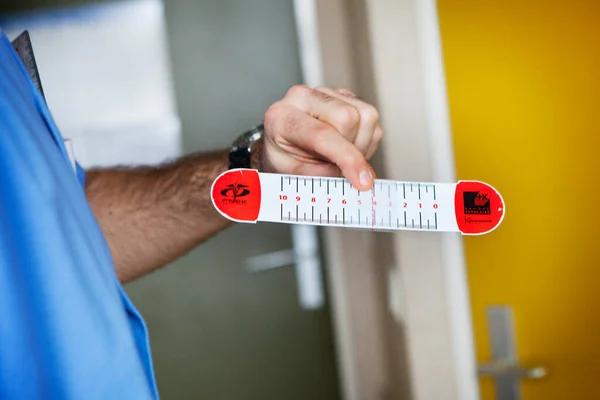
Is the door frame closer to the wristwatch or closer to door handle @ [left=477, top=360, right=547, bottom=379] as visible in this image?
door handle @ [left=477, top=360, right=547, bottom=379]

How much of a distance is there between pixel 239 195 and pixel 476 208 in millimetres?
254

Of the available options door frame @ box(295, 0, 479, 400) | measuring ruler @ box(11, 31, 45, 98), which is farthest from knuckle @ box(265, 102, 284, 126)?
door frame @ box(295, 0, 479, 400)

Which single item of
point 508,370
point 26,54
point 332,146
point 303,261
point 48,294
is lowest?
point 508,370

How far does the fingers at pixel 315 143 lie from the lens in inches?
20.9

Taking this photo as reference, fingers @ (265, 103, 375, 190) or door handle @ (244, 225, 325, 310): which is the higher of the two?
fingers @ (265, 103, 375, 190)

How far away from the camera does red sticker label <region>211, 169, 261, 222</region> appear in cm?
55

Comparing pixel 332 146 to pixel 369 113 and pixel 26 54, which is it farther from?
pixel 26 54

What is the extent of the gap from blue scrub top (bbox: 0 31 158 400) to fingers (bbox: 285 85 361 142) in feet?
0.95

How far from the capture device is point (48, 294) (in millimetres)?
504

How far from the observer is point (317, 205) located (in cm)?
54

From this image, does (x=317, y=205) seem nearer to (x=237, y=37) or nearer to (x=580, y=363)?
(x=580, y=363)

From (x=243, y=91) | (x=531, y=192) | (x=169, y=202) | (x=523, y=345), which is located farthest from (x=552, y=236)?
(x=243, y=91)

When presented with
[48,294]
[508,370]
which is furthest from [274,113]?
[508,370]

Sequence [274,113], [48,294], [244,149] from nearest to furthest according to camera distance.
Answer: [48,294] → [274,113] → [244,149]
